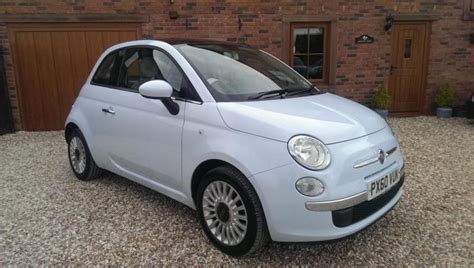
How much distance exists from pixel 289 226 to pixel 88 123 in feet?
8.73

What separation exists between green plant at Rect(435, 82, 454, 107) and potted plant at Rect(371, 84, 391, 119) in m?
1.21

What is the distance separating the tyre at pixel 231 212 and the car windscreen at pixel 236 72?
63 centimetres

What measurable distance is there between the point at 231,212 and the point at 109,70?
7.32 feet

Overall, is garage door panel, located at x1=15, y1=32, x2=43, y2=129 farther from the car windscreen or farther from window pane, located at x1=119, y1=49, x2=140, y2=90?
the car windscreen

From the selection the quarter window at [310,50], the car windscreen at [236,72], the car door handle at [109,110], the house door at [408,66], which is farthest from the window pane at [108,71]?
the house door at [408,66]

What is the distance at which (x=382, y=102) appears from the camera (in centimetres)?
786

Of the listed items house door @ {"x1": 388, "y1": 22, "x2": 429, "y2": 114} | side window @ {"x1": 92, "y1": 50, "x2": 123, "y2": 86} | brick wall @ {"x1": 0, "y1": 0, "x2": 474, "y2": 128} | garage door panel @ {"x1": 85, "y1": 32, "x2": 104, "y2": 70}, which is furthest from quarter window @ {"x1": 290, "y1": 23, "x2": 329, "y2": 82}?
side window @ {"x1": 92, "y1": 50, "x2": 123, "y2": 86}

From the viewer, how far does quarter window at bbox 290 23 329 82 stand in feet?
25.6

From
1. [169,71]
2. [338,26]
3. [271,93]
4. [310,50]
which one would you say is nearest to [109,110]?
[169,71]

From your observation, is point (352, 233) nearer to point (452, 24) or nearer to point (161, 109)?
point (161, 109)

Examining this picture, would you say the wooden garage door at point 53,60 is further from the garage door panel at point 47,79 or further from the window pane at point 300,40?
the window pane at point 300,40

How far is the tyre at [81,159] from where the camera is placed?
14.1 ft

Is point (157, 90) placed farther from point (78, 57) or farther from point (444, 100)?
point (444, 100)

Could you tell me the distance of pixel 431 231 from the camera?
318 centimetres
